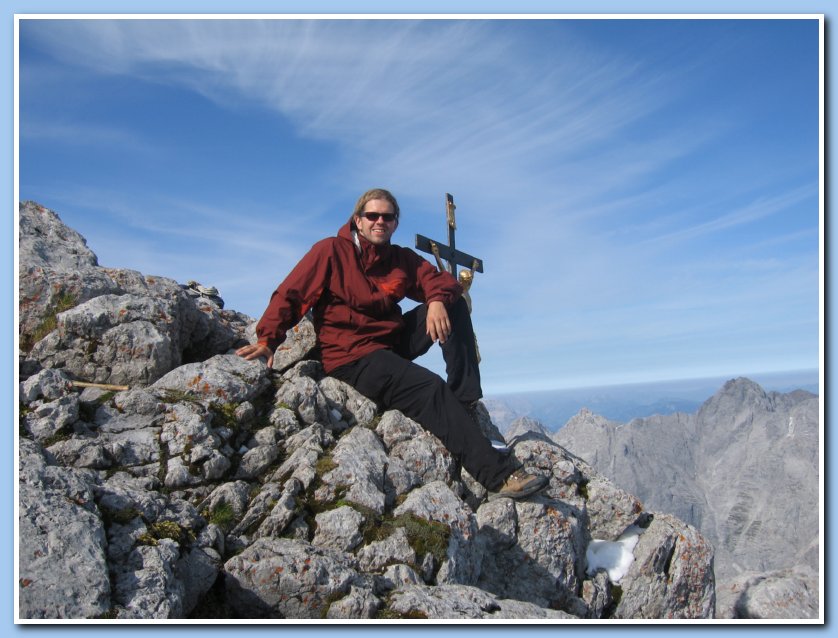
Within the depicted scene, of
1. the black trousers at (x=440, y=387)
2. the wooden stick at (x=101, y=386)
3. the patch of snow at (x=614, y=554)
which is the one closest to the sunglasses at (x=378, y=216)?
the black trousers at (x=440, y=387)

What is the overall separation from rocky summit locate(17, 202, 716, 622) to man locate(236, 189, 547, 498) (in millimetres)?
455

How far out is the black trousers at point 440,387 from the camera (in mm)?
8547

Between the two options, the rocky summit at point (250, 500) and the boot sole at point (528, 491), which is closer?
the rocky summit at point (250, 500)

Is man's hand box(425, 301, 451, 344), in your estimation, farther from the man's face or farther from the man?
the man's face

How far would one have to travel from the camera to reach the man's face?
955 cm

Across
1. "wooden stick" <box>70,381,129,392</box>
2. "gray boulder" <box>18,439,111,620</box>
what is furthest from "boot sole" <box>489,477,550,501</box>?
"wooden stick" <box>70,381,129,392</box>

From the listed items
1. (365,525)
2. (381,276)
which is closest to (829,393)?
(365,525)

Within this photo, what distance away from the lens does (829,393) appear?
22.2ft

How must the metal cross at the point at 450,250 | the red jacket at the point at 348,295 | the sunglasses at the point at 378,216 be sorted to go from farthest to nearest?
the metal cross at the point at 450,250 → the sunglasses at the point at 378,216 → the red jacket at the point at 348,295

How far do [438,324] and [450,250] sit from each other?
511 cm

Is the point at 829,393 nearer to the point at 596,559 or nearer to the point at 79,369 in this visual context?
the point at 596,559

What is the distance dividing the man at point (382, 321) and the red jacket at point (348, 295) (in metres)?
0.02

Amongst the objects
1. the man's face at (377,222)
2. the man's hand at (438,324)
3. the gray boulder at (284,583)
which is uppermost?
the man's face at (377,222)

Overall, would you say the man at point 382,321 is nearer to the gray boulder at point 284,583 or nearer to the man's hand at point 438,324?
the man's hand at point 438,324
